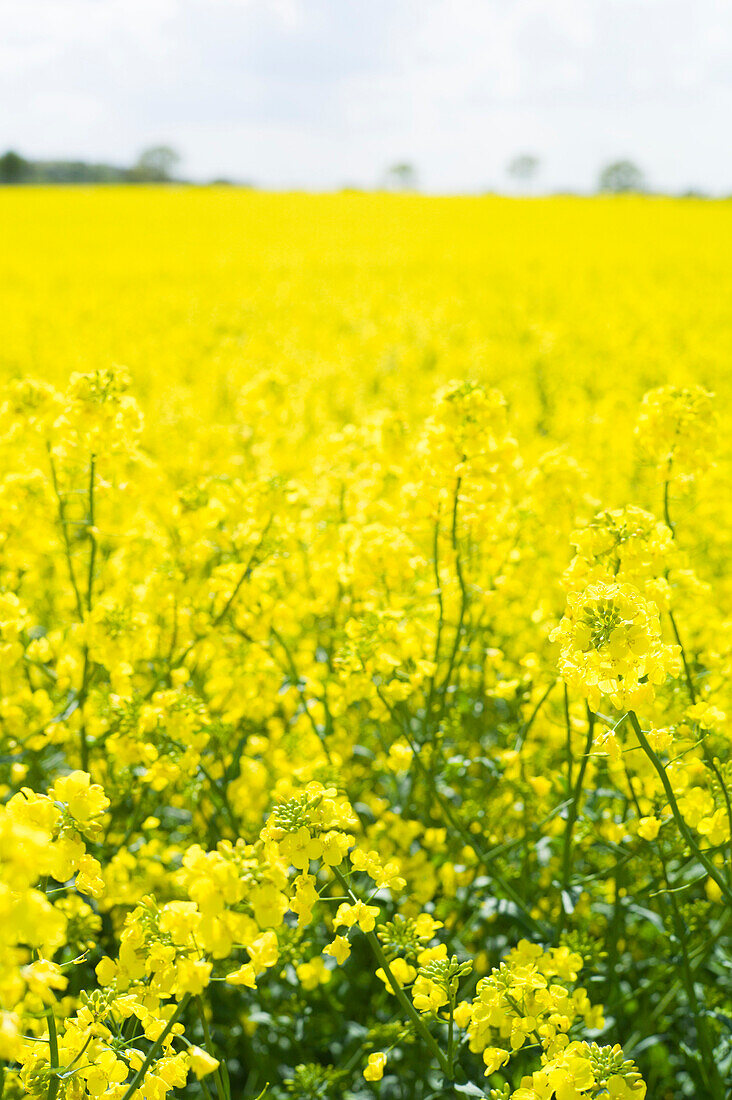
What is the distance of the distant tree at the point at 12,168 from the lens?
56.9 m

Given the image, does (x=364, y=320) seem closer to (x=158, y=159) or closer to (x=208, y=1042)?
(x=208, y=1042)

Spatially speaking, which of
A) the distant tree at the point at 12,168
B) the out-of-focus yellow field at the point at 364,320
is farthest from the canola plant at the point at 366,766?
the distant tree at the point at 12,168

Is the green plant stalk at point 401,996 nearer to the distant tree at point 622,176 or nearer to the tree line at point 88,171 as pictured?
the tree line at point 88,171

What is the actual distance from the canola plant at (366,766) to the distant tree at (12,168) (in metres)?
63.9

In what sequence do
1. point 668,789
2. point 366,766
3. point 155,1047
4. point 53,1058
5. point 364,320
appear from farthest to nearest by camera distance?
1. point 364,320
2. point 366,766
3. point 668,789
4. point 53,1058
5. point 155,1047

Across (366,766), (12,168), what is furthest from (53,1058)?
Answer: (12,168)

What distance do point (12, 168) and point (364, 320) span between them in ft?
191

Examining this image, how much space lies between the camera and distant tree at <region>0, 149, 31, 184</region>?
5694 cm

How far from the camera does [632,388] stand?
711 centimetres

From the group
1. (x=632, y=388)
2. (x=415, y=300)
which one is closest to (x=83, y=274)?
(x=415, y=300)

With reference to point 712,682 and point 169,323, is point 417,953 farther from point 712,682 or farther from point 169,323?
point 169,323

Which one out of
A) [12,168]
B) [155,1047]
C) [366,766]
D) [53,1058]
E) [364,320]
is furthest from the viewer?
[12,168]

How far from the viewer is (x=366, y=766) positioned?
9.96 feet

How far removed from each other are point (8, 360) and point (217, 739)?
20.9 ft
